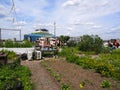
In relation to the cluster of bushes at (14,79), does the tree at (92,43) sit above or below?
above

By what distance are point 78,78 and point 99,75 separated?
1053 mm

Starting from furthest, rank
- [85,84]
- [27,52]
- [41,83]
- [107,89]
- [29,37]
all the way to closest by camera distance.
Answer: [29,37]
[27,52]
[41,83]
[85,84]
[107,89]

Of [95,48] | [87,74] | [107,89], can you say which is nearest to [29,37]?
[95,48]

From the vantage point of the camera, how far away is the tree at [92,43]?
2534 cm

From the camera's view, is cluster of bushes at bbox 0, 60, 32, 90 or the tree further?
the tree

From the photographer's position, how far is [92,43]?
1015 inches

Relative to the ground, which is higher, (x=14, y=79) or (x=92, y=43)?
(x=92, y=43)

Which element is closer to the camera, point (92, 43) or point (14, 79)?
point (14, 79)

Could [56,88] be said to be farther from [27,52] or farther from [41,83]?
[27,52]

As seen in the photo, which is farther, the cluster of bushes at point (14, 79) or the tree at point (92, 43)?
the tree at point (92, 43)

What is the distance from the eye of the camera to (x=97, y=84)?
27.9 feet

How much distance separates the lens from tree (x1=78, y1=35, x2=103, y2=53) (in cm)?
2534

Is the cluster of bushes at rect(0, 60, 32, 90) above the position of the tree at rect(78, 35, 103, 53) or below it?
below

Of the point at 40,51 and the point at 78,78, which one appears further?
the point at 40,51
